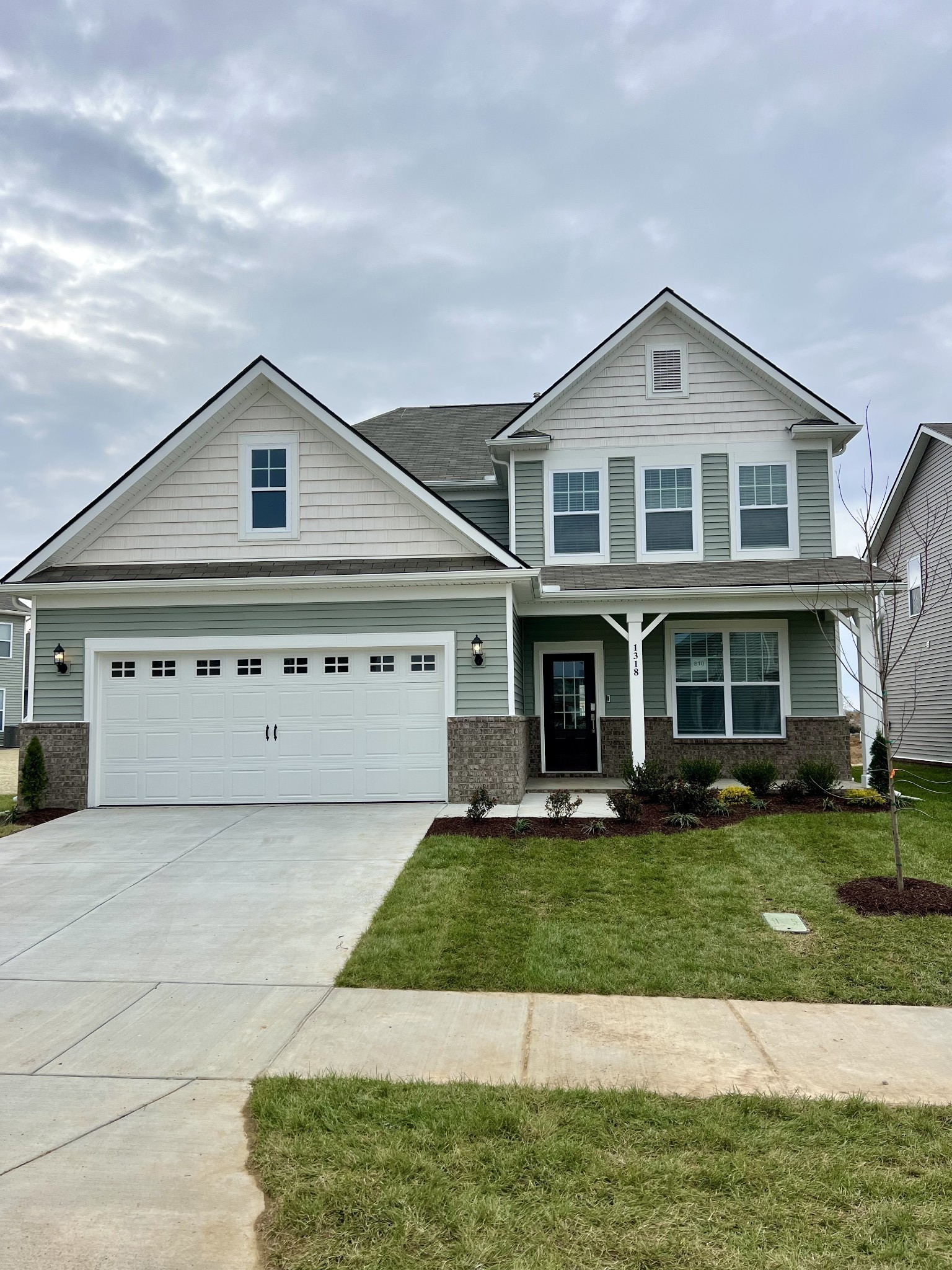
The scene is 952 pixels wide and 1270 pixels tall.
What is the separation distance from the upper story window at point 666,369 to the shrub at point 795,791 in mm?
7277

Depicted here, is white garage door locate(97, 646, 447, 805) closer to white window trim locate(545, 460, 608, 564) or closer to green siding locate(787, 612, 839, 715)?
white window trim locate(545, 460, 608, 564)

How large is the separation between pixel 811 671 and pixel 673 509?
3.79 metres

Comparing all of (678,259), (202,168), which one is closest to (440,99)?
(202,168)

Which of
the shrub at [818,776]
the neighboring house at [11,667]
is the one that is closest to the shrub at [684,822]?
the shrub at [818,776]

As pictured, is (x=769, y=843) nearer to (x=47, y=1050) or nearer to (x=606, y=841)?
(x=606, y=841)

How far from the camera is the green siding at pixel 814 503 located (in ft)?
48.5

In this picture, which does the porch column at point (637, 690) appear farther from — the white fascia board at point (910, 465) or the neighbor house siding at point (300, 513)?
the white fascia board at point (910, 465)

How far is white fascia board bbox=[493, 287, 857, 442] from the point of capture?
48.4 ft

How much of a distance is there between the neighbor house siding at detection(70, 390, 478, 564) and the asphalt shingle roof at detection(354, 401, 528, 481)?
10.8ft

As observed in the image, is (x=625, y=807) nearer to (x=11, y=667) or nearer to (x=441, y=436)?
(x=441, y=436)

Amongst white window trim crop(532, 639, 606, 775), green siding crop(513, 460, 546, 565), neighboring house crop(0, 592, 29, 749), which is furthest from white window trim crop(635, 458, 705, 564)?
neighboring house crop(0, 592, 29, 749)

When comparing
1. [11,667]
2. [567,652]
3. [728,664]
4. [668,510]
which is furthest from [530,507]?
[11,667]

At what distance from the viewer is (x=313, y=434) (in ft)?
42.7

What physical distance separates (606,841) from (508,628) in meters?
3.70
